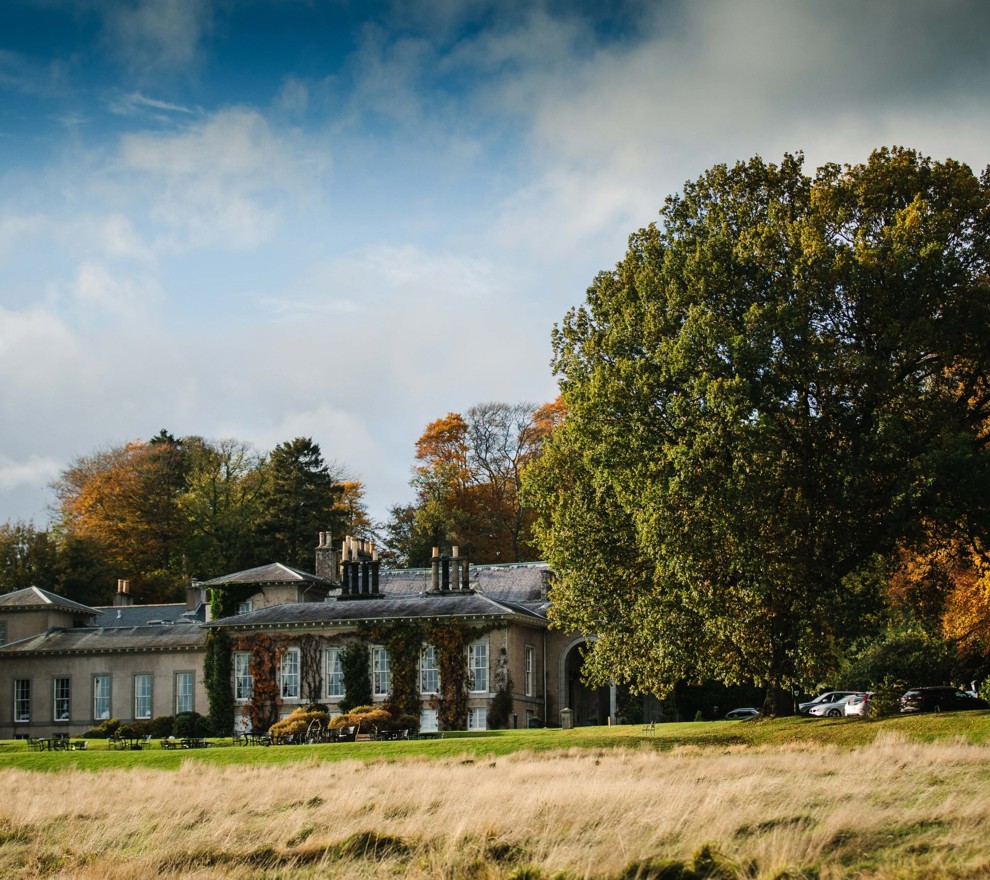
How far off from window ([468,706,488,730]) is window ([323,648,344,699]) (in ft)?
16.9

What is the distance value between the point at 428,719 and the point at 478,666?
2656mm

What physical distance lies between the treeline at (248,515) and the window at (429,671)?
18.7m

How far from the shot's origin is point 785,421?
3073cm

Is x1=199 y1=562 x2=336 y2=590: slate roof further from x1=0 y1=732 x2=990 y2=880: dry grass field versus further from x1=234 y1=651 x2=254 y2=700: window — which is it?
x1=0 y1=732 x2=990 y2=880: dry grass field

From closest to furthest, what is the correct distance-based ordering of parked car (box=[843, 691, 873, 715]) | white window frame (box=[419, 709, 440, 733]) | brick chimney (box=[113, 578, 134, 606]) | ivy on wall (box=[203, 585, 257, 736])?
parked car (box=[843, 691, 873, 715]) < white window frame (box=[419, 709, 440, 733]) < ivy on wall (box=[203, 585, 257, 736]) < brick chimney (box=[113, 578, 134, 606])

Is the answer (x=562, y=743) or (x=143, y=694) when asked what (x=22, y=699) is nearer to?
(x=143, y=694)

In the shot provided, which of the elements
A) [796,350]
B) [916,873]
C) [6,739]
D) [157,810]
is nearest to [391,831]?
[157,810]

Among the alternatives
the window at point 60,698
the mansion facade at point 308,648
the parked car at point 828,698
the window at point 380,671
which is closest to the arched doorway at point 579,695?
the mansion facade at point 308,648

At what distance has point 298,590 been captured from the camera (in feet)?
177

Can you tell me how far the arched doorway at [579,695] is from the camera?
48219 millimetres

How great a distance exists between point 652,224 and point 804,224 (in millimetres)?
4495

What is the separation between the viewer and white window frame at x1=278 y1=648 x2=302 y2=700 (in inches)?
1909

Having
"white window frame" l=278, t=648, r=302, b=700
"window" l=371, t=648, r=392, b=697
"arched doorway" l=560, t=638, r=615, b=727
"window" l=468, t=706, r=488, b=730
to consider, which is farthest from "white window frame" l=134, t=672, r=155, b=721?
"arched doorway" l=560, t=638, r=615, b=727

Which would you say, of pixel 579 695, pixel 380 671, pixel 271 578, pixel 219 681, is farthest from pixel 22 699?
pixel 579 695
